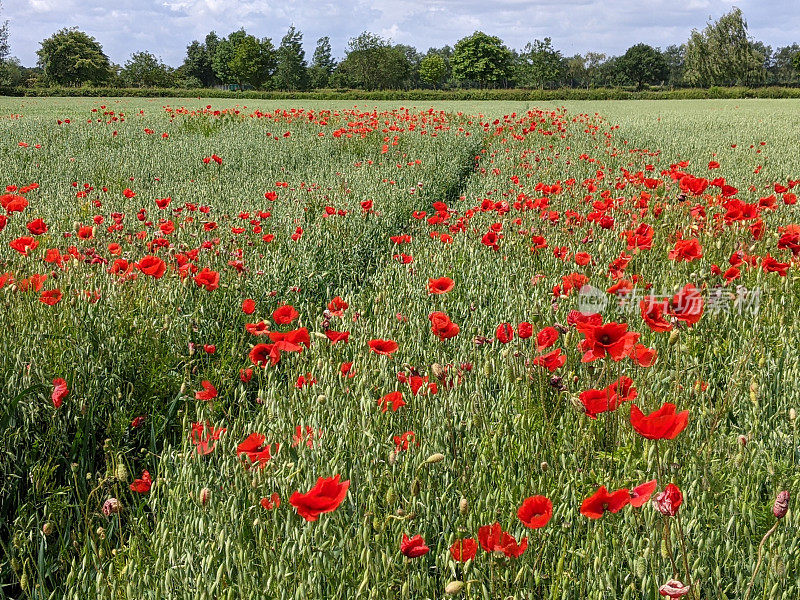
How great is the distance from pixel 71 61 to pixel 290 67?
88.2ft

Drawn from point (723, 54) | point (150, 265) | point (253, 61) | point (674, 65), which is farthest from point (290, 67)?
point (674, 65)

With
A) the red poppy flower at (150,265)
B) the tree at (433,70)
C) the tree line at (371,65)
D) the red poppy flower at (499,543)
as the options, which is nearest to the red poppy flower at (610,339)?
the red poppy flower at (499,543)

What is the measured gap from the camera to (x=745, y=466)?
1.99 m

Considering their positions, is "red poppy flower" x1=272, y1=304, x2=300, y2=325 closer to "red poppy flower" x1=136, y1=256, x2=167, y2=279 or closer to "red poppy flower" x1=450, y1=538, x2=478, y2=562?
"red poppy flower" x1=136, y1=256, x2=167, y2=279

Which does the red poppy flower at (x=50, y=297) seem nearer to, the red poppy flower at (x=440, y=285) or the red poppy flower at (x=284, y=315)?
the red poppy flower at (x=284, y=315)

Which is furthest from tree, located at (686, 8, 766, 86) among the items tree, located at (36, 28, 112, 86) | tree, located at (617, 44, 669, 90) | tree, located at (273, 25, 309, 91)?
tree, located at (36, 28, 112, 86)

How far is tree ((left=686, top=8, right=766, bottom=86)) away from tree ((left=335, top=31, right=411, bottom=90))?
3593cm

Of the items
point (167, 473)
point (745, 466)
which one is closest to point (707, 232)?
point (745, 466)

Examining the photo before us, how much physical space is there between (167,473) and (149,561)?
0.32 meters

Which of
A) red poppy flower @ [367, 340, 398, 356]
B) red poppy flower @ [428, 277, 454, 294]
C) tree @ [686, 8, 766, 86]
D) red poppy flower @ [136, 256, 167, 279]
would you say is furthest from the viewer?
tree @ [686, 8, 766, 86]

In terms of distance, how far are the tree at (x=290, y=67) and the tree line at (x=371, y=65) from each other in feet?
0.44

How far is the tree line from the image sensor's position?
7450 cm

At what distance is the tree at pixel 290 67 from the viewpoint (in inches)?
3351

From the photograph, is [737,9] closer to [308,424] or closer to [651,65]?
[651,65]
